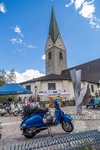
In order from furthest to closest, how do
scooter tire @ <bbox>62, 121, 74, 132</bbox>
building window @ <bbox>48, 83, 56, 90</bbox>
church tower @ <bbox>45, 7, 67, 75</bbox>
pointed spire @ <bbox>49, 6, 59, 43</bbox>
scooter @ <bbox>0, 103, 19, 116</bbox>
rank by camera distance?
pointed spire @ <bbox>49, 6, 59, 43</bbox>, church tower @ <bbox>45, 7, 67, 75</bbox>, building window @ <bbox>48, 83, 56, 90</bbox>, scooter @ <bbox>0, 103, 19, 116</bbox>, scooter tire @ <bbox>62, 121, 74, 132</bbox>

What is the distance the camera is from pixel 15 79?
109ft

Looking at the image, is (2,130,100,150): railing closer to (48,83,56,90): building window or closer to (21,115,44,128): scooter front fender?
(21,115,44,128): scooter front fender

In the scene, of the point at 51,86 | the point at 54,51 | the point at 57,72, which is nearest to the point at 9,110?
the point at 51,86

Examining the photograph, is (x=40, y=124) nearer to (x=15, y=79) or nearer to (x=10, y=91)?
(x=10, y=91)

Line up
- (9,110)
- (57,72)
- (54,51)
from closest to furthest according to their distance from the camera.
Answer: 1. (9,110)
2. (57,72)
3. (54,51)

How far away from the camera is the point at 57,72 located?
43.7m

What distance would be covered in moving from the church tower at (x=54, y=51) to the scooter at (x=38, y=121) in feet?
124

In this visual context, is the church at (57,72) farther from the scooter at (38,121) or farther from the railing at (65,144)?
the railing at (65,144)

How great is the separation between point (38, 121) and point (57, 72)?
3860 cm

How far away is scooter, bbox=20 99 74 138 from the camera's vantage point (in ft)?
16.8

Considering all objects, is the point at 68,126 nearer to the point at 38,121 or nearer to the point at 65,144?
the point at 38,121

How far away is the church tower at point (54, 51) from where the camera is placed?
146ft

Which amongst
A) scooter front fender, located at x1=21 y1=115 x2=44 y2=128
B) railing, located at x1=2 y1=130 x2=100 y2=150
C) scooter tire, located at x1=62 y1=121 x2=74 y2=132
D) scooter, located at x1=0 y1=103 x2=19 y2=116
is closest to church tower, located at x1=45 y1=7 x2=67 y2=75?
scooter, located at x1=0 y1=103 x2=19 y2=116

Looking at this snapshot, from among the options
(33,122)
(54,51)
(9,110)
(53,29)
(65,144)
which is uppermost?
(53,29)
